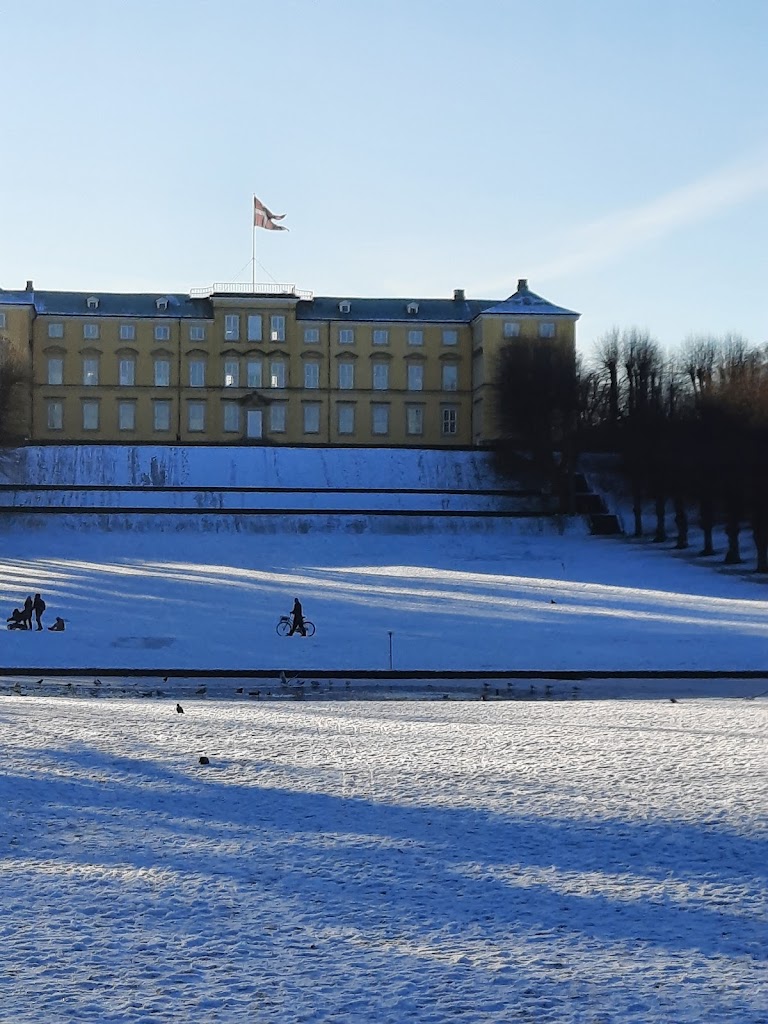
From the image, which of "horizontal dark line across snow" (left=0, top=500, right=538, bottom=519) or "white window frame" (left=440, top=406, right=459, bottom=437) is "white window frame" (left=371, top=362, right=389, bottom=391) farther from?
"horizontal dark line across snow" (left=0, top=500, right=538, bottom=519)

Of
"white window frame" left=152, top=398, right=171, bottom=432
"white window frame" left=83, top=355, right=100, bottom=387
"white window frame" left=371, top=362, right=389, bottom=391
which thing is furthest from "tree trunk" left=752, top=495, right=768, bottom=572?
"white window frame" left=83, top=355, right=100, bottom=387

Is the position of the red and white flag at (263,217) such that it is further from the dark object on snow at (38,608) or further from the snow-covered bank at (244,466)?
the dark object on snow at (38,608)

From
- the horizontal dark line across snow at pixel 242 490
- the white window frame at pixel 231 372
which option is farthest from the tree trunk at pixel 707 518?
the white window frame at pixel 231 372

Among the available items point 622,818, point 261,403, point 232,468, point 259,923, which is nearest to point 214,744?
point 622,818

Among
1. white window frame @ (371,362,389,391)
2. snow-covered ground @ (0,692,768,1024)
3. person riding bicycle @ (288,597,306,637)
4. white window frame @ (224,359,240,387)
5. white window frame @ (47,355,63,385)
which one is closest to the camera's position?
snow-covered ground @ (0,692,768,1024)

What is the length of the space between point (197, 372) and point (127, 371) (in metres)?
4.02

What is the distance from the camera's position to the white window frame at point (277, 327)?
76.1m

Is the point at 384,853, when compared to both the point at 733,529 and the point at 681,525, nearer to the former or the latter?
the point at 733,529

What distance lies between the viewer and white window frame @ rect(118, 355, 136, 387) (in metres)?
75.7

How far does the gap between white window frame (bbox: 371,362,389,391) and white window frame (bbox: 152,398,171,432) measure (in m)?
12.0

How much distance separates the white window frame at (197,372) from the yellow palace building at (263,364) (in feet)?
0.19

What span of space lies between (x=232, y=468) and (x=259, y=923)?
54962mm

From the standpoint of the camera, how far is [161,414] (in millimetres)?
75812

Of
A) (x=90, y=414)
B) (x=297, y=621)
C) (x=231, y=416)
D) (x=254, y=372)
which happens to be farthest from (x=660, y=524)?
(x=90, y=414)
